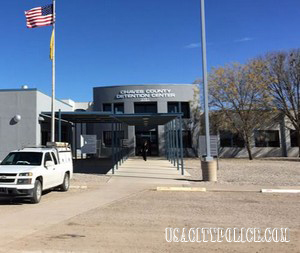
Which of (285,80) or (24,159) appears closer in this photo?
(24,159)

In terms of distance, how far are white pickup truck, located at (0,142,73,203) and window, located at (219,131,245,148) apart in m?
27.6

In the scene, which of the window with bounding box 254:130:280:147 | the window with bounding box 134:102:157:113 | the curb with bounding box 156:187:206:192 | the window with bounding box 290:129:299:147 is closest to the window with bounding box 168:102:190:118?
the window with bounding box 134:102:157:113

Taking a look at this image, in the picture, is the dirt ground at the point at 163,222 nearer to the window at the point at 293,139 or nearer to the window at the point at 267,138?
the window at the point at 267,138

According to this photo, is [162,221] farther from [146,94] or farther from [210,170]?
[146,94]

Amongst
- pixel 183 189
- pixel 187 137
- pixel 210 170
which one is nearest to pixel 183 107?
pixel 187 137

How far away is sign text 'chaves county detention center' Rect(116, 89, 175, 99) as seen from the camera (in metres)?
39.9

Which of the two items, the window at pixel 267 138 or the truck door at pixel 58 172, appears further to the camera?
the window at pixel 267 138

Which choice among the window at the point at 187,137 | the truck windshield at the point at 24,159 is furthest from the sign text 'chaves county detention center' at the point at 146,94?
the truck windshield at the point at 24,159

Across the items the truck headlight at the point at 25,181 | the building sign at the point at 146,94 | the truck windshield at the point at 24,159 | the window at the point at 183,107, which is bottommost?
the truck headlight at the point at 25,181

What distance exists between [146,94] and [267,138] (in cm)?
1510

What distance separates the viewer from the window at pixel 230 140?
129 ft

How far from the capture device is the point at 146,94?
40.0 m

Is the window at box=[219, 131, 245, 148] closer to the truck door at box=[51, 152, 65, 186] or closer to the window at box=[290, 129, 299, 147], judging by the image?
the window at box=[290, 129, 299, 147]

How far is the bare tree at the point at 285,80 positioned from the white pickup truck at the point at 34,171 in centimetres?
2545
